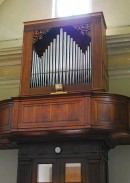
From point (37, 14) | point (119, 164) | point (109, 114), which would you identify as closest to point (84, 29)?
point (109, 114)

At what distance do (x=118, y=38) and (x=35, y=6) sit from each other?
9.18ft

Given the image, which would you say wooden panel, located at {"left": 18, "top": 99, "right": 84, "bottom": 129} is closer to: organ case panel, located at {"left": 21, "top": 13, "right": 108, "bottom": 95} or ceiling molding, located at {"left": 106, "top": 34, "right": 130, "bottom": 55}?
organ case panel, located at {"left": 21, "top": 13, "right": 108, "bottom": 95}

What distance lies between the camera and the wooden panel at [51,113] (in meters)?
8.27

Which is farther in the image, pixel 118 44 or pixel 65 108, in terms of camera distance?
pixel 118 44

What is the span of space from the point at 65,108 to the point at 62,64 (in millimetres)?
1281

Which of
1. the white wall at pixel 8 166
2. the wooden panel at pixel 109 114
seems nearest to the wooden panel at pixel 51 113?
the wooden panel at pixel 109 114

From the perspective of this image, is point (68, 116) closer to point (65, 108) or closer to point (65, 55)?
point (65, 108)

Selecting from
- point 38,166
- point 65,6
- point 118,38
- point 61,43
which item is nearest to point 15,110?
point 38,166

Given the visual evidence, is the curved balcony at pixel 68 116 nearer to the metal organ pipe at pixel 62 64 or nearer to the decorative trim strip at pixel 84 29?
→ the metal organ pipe at pixel 62 64

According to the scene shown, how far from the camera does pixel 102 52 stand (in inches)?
358

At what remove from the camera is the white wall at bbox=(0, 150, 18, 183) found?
1027 centimetres

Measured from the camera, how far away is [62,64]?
9.21m

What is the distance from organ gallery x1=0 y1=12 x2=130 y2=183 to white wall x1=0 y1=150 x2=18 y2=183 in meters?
0.71

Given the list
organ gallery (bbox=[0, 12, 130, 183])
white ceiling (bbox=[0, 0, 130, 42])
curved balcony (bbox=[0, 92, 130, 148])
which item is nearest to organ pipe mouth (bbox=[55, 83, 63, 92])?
organ gallery (bbox=[0, 12, 130, 183])
